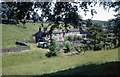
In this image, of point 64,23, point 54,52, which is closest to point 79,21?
point 64,23

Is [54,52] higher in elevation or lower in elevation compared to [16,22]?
lower

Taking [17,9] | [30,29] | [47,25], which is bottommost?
[30,29]

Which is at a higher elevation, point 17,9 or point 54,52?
point 17,9

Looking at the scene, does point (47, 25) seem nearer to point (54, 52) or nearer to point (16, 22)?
point (16, 22)

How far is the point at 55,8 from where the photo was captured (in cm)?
1116

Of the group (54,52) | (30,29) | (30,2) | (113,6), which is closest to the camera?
(30,2)

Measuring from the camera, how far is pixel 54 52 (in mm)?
54438

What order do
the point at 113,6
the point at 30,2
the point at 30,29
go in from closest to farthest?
the point at 30,2, the point at 113,6, the point at 30,29

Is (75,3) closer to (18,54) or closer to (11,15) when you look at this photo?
(11,15)

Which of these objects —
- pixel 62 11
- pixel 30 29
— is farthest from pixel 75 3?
pixel 30 29

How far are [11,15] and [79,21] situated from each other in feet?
9.10

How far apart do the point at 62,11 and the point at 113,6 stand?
247 cm

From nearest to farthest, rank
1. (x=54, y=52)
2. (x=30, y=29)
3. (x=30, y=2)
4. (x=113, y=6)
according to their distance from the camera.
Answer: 1. (x=30, y=2)
2. (x=113, y=6)
3. (x=54, y=52)
4. (x=30, y=29)

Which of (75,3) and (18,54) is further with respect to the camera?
(18,54)
